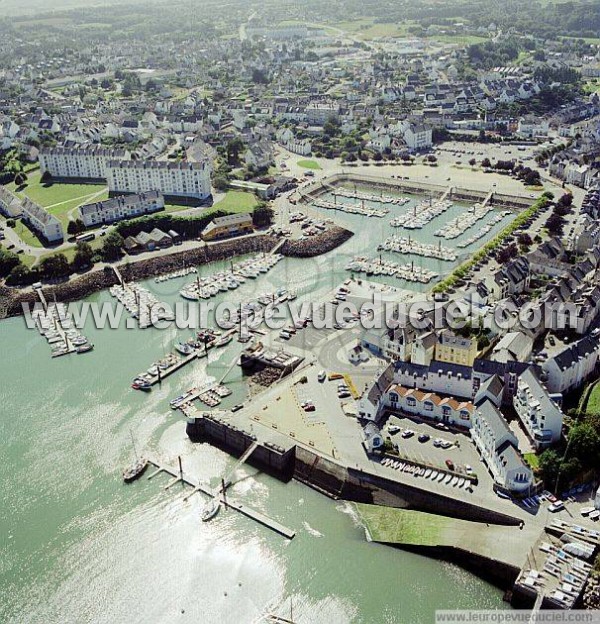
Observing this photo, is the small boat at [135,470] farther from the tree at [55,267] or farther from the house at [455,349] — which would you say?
the tree at [55,267]

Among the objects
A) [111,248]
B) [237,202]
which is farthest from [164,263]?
[237,202]

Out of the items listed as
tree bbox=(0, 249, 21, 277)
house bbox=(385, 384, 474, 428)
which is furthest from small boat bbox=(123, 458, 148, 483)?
tree bbox=(0, 249, 21, 277)

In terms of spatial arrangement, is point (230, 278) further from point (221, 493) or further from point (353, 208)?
point (221, 493)

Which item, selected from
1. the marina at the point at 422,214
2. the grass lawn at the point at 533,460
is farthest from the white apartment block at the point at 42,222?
the grass lawn at the point at 533,460

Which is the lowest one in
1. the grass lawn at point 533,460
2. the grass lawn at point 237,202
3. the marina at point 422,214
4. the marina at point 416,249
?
the marina at point 422,214

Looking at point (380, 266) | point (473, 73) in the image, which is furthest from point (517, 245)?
point (473, 73)

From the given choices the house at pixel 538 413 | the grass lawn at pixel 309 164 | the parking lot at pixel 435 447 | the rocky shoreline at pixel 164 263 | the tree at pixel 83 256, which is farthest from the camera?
the grass lawn at pixel 309 164

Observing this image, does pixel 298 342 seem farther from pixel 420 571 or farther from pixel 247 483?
pixel 420 571
